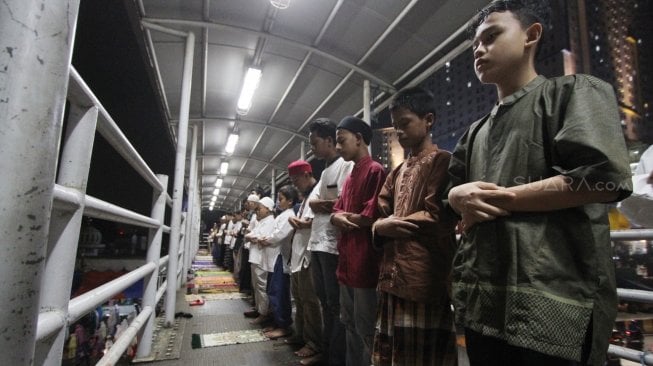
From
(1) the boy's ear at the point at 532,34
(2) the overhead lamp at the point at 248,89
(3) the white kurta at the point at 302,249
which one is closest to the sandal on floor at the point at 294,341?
(3) the white kurta at the point at 302,249

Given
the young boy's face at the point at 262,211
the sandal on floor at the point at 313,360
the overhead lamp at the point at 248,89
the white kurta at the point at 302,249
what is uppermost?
the overhead lamp at the point at 248,89

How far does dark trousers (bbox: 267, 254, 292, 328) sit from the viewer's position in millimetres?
3203

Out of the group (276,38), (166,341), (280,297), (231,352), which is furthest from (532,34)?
(276,38)

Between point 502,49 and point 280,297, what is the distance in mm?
2919

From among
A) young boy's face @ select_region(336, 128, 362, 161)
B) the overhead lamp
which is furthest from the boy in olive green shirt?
the overhead lamp

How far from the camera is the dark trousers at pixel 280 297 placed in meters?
3.20

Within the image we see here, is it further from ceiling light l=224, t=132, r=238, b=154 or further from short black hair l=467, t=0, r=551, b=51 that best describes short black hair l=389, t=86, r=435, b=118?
ceiling light l=224, t=132, r=238, b=154

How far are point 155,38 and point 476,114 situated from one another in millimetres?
4272

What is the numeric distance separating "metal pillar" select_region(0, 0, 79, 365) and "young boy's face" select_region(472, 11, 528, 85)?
1.05 m

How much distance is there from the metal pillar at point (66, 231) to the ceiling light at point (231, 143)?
7374 mm

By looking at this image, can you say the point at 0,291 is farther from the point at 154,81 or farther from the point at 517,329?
the point at 154,81

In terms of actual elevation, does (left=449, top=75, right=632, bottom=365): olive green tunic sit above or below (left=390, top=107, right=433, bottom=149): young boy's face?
below

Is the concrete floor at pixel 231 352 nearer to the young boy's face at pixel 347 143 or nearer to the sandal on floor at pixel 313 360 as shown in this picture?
the sandal on floor at pixel 313 360

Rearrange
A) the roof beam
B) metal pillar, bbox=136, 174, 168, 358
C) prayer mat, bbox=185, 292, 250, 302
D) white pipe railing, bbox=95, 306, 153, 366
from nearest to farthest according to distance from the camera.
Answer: white pipe railing, bbox=95, 306, 153, 366 → metal pillar, bbox=136, 174, 168, 358 → the roof beam → prayer mat, bbox=185, 292, 250, 302
